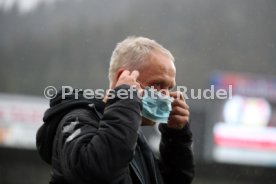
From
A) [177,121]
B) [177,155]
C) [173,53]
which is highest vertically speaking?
[177,121]

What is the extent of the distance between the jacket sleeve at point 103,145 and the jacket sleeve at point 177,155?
0.29 metres

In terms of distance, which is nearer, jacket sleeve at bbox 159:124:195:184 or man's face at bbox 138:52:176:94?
man's face at bbox 138:52:176:94

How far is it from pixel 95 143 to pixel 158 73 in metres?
0.28

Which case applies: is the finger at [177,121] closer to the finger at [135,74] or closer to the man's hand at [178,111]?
the man's hand at [178,111]

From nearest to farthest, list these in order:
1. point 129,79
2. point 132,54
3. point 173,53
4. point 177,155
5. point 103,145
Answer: point 103,145 → point 129,79 → point 132,54 → point 177,155 → point 173,53

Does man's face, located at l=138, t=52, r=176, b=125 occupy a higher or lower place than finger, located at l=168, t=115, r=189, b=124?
higher

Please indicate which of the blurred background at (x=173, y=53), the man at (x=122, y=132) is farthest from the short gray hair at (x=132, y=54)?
the blurred background at (x=173, y=53)

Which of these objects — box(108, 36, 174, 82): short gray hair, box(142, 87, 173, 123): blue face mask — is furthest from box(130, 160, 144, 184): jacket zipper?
box(108, 36, 174, 82): short gray hair

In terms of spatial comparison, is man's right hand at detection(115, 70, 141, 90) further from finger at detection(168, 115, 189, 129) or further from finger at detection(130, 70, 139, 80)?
finger at detection(168, 115, 189, 129)

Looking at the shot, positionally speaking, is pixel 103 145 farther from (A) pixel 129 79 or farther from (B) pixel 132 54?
(B) pixel 132 54

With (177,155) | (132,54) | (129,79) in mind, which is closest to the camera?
(129,79)

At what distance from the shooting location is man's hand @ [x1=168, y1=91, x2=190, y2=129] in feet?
4.22

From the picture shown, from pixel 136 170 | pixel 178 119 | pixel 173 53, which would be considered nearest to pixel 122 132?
pixel 136 170

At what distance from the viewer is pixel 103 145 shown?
1.07m
